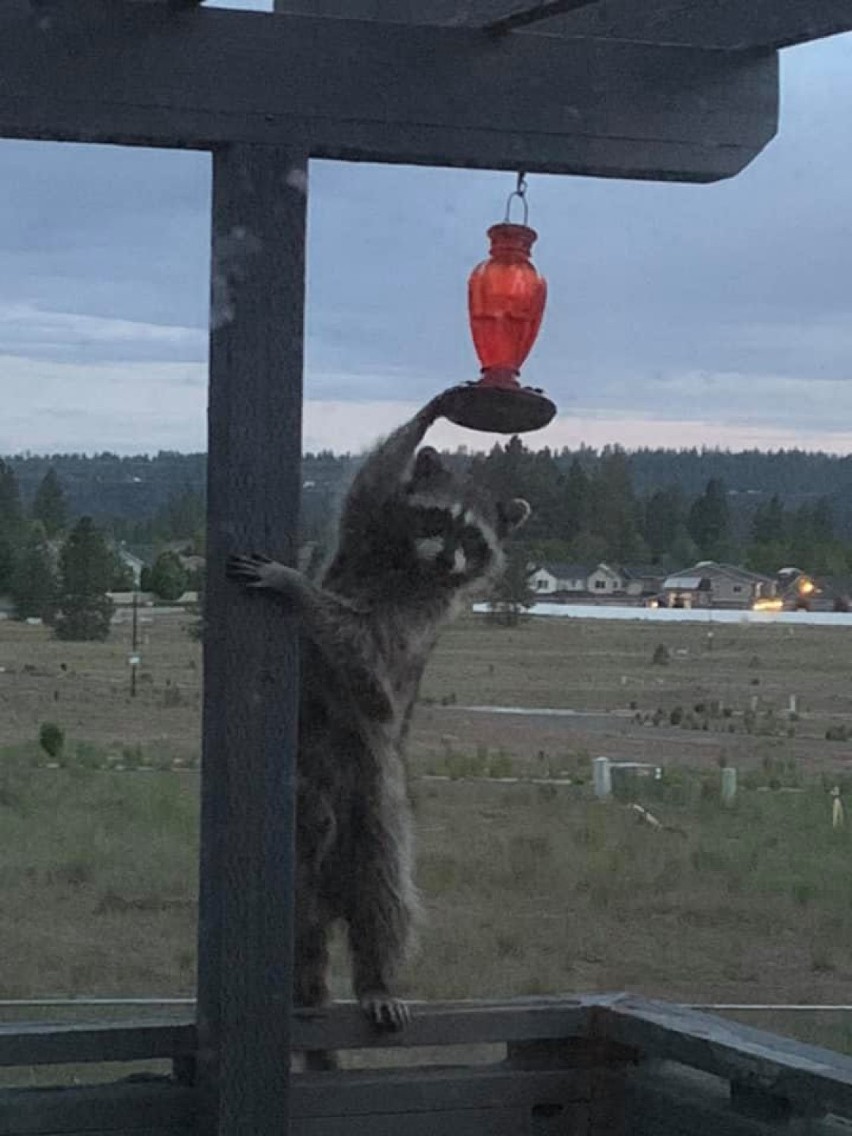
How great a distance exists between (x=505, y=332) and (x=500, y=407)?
103mm

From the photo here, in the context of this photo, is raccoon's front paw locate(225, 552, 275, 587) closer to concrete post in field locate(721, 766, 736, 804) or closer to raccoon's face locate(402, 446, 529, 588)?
raccoon's face locate(402, 446, 529, 588)

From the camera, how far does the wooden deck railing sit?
204cm

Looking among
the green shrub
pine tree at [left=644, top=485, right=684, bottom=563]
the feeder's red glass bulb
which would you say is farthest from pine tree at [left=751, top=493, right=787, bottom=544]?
the green shrub

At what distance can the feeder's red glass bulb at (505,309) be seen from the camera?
2117 millimetres

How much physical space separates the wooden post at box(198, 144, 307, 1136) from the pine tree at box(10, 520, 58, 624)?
51 cm

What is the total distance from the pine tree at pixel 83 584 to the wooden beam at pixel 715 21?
101 centimetres

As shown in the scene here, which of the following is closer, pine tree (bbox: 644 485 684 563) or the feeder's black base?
the feeder's black base

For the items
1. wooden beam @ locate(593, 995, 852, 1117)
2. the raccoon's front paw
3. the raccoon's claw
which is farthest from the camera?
the raccoon's claw

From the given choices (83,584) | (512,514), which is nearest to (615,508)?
(512,514)

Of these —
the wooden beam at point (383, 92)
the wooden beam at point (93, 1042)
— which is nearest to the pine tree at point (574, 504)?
the wooden beam at point (383, 92)

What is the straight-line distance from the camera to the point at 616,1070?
2.31 metres

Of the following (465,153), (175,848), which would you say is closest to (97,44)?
(465,153)

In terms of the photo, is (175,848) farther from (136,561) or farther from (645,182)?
(645,182)

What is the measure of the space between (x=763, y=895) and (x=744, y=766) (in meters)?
0.23
